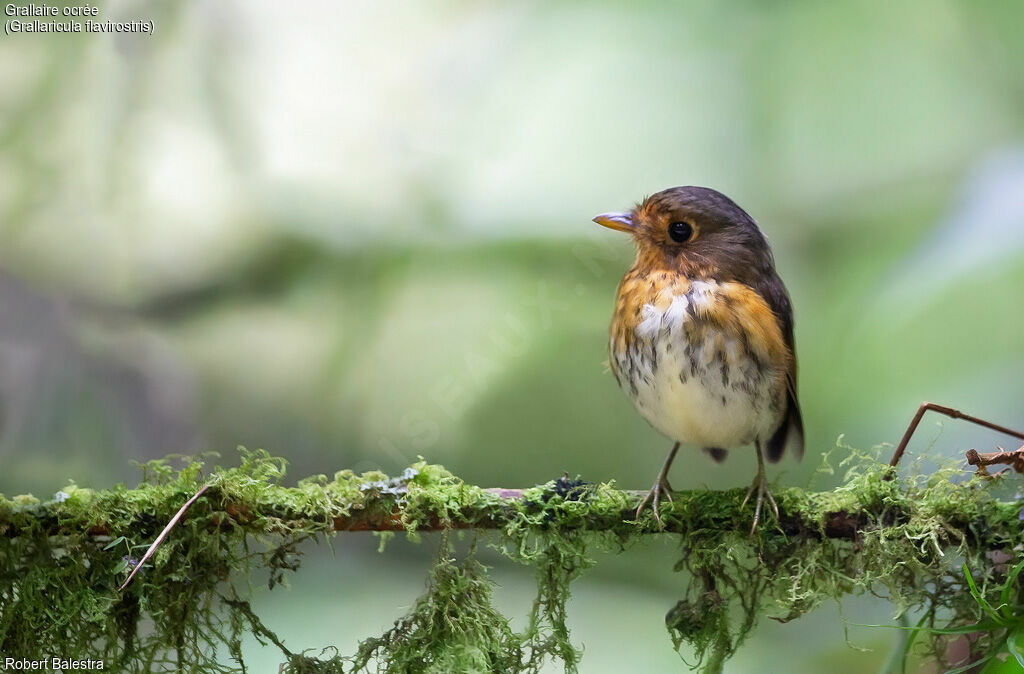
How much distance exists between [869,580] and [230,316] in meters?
2.04

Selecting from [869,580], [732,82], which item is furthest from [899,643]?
[732,82]

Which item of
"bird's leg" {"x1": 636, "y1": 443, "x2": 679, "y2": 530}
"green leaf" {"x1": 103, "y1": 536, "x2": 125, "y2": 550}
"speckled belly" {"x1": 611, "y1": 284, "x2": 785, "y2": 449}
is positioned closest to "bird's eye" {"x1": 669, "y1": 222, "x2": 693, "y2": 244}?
"speckled belly" {"x1": 611, "y1": 284, "x2": 785, "y2": 449}

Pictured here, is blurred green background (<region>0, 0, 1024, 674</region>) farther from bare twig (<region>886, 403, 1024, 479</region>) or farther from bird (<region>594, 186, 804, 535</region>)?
bare twig (<region>886, 403, 1024, 479</region>)

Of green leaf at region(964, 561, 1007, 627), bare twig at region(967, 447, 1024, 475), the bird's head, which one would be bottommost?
green leaf at region(964, 561, 1007, 627)

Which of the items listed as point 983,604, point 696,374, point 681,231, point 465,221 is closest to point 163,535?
point 696,374

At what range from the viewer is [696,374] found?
1.70m

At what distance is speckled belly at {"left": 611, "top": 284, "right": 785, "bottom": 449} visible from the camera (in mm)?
1702

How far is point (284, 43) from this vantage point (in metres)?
2.71

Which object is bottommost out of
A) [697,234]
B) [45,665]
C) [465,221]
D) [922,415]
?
[45,665]

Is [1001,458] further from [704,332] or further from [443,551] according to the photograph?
[443,551]

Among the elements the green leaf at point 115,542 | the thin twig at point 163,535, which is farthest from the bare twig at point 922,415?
the green leaf at point 115,542

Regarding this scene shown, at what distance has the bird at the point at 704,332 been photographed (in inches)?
67.1

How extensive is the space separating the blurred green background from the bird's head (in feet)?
2.64

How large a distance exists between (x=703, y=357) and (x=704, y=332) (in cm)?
5
